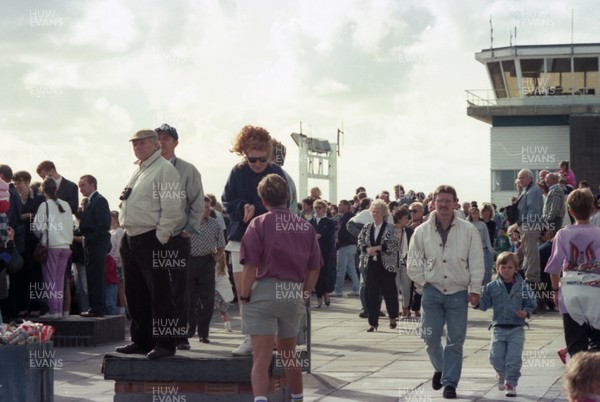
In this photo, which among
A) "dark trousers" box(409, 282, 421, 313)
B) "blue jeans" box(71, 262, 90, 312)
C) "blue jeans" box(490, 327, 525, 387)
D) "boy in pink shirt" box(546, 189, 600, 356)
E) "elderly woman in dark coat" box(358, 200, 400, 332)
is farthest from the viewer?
"dark trousers" box(409, 282, 421, 313)

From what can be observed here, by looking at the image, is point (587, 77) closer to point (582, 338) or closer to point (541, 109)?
point (541, 109)

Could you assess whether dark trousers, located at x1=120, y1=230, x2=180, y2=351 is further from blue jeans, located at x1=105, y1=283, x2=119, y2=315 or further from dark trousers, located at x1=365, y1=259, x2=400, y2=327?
blue jeans, located at x1=105, y1=283, x2=119, y2=315

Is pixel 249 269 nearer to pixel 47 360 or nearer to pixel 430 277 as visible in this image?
pixel 47 360

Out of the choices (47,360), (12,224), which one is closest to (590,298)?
(47,360)

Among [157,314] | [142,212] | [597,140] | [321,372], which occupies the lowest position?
[321,372]

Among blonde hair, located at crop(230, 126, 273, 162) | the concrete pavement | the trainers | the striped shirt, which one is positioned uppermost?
blonde hair, located at crop(230, 126, 273, 162)

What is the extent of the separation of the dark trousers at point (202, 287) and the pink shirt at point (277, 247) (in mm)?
6719

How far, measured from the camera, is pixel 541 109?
56.6 meters

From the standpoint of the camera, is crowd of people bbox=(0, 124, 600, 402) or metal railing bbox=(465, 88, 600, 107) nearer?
crowd of people bbox=(0, 124, 600, 402)

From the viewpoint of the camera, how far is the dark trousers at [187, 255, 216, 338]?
1608 centimetres

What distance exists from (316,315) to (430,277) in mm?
10365

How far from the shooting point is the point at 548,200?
20.3 m

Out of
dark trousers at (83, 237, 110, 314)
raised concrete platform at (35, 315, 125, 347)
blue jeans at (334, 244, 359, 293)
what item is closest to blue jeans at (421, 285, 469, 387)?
raised concrete platform at (35, 315, 125, 347)

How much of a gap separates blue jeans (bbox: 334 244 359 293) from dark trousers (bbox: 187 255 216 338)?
375 inches
